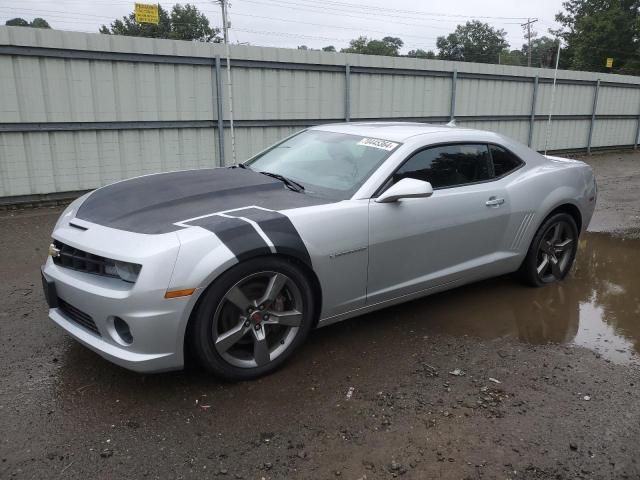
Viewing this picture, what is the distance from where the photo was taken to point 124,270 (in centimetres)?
280

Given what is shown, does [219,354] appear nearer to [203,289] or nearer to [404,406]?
[203,289]

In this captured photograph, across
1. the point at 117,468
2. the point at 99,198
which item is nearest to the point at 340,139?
the point at 99,198

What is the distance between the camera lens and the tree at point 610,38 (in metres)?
47.1

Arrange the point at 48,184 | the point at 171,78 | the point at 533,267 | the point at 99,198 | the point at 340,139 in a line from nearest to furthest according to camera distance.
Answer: the point at 99,198 → the point at 340,139 → the point at 533,267 → the point at 48,184 → the point at 171,78

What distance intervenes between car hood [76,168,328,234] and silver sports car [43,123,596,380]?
0.01 m

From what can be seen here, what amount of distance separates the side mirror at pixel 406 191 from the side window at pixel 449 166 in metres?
0.21

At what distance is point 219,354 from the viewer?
9.77 ft

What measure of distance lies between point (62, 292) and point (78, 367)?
1.81 ft

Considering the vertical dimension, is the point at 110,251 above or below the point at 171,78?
below

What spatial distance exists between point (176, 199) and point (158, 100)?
5928 millimetres

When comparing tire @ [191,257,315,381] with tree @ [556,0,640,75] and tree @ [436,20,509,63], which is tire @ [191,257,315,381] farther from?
tree @ [436,20,509,63]

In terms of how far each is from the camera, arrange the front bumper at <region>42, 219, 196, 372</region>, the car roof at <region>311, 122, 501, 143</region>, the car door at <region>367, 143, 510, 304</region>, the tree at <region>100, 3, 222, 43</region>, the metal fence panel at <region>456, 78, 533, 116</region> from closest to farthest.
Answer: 1. the front bumper at <region>42, 219, 196, 372</region>
2. the car door at <region>367, 143, 510, 304</region>
3. the car roof at <region>311, 122, 501, 143</region>
4. the metal fence panel at <region>456, 78, 533, 116</region>
5. the tree at <region>100, 3, 222, 43</region>

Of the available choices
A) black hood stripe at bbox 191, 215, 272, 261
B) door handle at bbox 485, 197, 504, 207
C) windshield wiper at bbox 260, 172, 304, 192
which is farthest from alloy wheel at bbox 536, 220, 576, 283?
black hood stripe at bbox 191, 215, 272, 261

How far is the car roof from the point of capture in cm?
405
